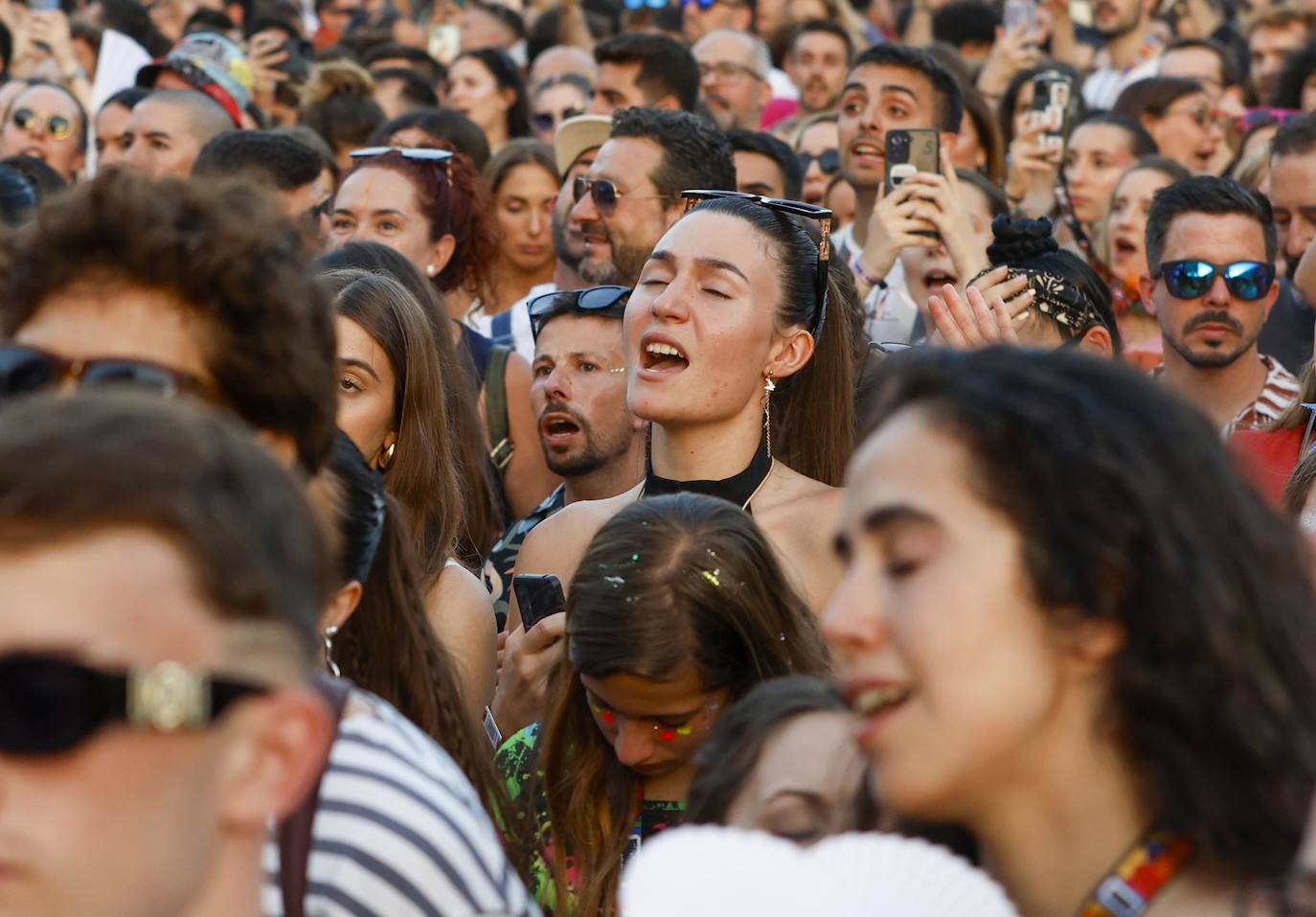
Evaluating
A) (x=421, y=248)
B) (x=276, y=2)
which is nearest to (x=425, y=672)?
(x=421, y=248)

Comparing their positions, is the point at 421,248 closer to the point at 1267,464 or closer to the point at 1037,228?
the point at 1037,228

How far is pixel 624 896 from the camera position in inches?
78.1

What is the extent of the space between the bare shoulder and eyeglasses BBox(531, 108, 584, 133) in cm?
607

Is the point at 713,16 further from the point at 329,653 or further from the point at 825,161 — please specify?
the point at 329,653

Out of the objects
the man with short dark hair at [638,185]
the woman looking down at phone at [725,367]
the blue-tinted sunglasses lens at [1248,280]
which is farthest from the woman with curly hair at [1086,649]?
the man with short dark hair at [638,185]

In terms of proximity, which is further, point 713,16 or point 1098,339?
point 713,16

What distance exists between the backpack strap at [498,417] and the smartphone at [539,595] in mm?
1973

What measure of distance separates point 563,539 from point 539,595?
0.57 metres

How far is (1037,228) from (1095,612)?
378 centimetres

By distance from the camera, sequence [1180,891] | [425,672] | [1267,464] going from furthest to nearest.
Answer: [1267,464] → [425,672] → [1180,891]

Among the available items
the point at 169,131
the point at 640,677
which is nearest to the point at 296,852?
the point at 640,677

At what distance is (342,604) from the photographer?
284cm

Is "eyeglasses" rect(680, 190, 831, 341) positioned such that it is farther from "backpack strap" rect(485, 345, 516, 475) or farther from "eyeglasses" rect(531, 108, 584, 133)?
"eyeglasses" rect(531, 108, 584, 133)

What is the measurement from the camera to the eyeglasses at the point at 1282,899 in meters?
1.64
